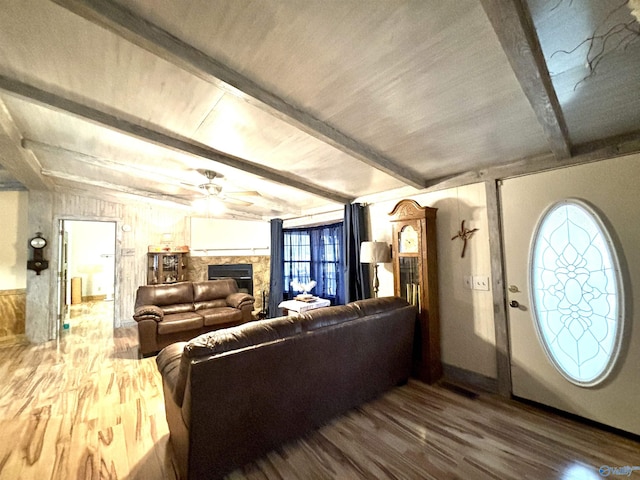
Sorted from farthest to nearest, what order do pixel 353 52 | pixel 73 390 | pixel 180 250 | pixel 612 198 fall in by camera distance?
pixel 180 250 → pixel 73 390 → pixel 612 198 → pixel 353 52

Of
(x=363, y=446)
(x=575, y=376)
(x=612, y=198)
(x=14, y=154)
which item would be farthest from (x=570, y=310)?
(x=14, y=154)

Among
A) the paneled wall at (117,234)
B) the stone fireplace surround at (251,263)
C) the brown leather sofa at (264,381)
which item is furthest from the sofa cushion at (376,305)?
the paneled wall at (117,234)

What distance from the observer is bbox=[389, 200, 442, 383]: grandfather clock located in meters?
2.81

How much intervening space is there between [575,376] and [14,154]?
5814mm

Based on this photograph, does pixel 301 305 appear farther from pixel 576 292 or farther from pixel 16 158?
pixel 16 158

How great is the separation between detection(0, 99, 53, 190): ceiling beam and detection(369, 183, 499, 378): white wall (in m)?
4.17

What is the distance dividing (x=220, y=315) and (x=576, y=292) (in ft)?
14.0

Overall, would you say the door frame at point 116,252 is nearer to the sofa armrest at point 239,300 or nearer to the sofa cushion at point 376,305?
the sofa armrest at point 239,300

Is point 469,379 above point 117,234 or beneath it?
beneath

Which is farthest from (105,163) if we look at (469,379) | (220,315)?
(469,379)

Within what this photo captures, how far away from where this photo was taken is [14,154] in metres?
2.82

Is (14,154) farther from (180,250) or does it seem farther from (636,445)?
(636,445)

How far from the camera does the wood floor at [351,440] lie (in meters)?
1.69

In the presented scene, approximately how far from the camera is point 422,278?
2.86m
